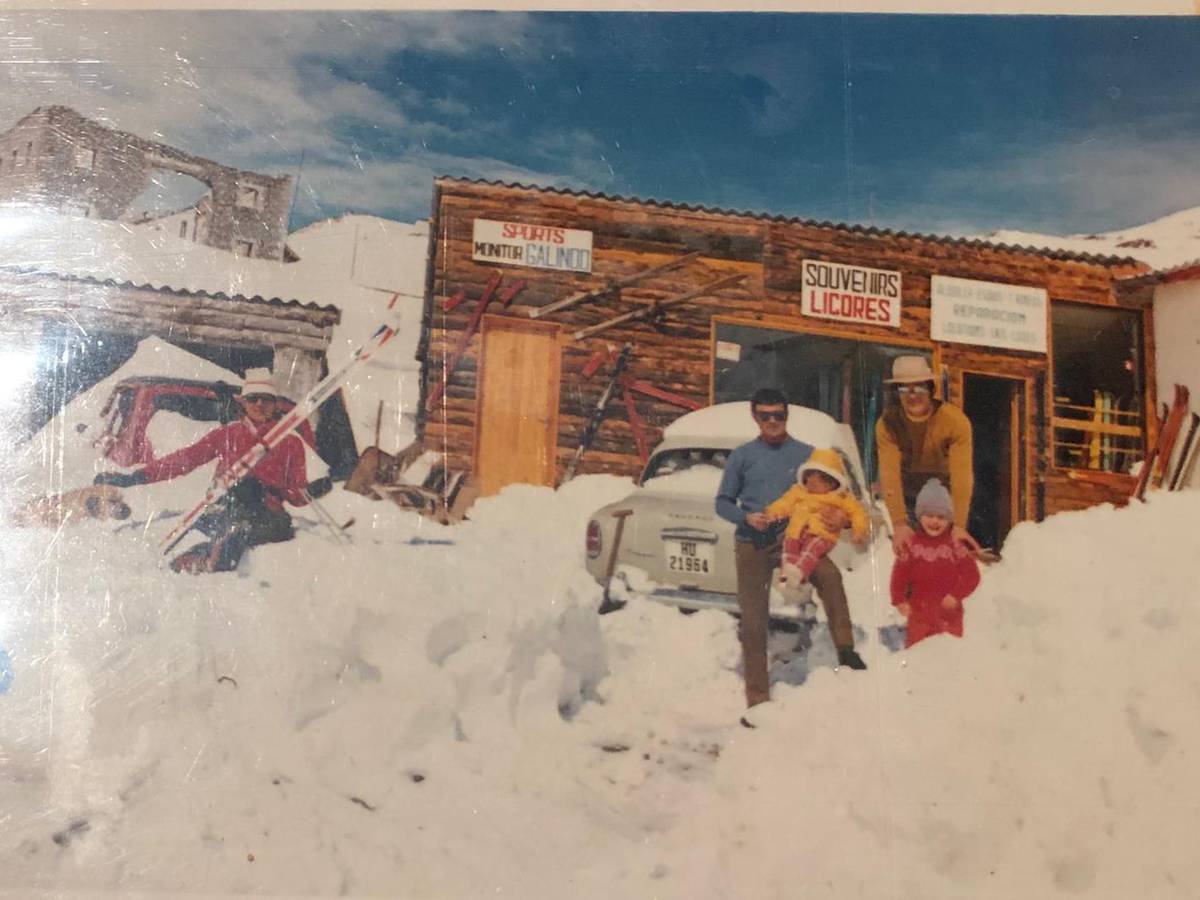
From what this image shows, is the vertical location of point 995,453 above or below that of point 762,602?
above

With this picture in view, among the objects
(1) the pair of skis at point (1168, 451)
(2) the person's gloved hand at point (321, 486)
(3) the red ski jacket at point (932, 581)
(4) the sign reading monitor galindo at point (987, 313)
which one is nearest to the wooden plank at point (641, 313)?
(4) the sign reading monitor galindo at point (987, 313)

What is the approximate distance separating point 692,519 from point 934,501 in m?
0.73

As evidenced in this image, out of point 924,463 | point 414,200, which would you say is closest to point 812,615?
point 924,463

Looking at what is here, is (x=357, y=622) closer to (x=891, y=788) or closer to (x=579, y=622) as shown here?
(x=579, y=622)

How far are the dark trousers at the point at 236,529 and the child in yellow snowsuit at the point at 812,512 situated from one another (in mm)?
1421

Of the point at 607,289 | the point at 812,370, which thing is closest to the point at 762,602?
the point at 812,370

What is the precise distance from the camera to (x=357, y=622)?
2.89 m

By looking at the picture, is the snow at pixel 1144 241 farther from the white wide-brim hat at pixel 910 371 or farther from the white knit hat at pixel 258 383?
the white knit hat at pixel 258 383

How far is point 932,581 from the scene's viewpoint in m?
3.02

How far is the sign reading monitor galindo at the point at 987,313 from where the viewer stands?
3.20 m

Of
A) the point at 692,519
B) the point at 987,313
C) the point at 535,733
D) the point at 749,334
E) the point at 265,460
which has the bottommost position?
the point at 535,733

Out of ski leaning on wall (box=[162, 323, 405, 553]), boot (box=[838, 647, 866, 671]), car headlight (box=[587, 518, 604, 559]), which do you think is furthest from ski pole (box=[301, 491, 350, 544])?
boot (box=[838, 647, 866, 671])

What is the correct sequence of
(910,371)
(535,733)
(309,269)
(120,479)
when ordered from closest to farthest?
(535,733), (120,479), (309,269), (910,371)

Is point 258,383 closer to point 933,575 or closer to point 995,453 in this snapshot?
point 933,575
